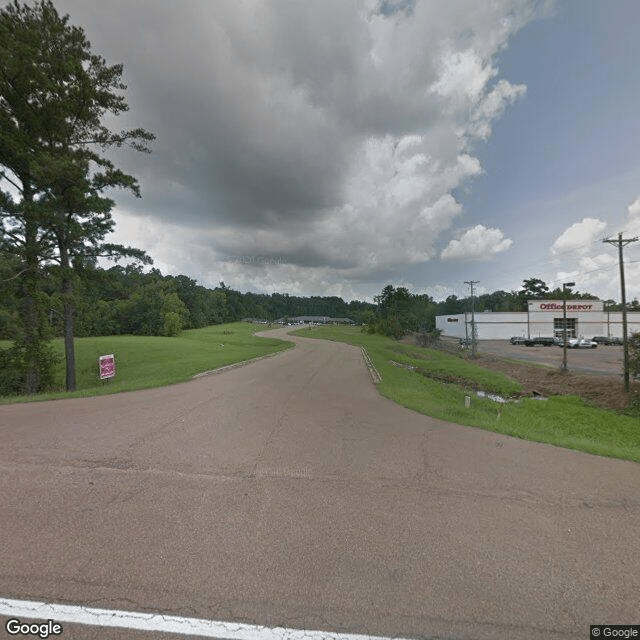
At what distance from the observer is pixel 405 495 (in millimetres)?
4105

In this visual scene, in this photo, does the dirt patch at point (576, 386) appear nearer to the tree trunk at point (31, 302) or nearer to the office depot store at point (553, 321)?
the tree trunk at point (31, 302)

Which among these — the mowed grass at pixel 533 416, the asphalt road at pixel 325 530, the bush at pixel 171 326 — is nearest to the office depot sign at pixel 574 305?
the mowed grass at pixel 533 416

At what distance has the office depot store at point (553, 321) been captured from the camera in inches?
2249

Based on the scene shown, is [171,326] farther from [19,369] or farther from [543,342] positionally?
[543,342]

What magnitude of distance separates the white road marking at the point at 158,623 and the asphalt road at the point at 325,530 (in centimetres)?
6

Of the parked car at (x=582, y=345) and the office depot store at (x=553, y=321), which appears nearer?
the parked car at (x=582, y=345)

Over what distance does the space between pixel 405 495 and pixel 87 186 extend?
16417mm

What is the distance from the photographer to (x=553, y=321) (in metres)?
58.4

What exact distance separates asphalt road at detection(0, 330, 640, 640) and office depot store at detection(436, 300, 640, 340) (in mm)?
56096

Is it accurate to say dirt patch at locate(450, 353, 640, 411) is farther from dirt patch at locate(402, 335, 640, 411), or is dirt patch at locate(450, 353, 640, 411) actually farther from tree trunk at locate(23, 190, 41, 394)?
tree trunk at locate(23, 190, 41, 394)

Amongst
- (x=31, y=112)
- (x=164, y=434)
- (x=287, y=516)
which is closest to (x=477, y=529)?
(x=287, y=516)

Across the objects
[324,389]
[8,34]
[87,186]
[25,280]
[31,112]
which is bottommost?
[324,389]

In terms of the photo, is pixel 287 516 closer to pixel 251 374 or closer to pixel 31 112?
pixel 251 374

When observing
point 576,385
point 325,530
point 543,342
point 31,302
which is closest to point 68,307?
point 31,302
